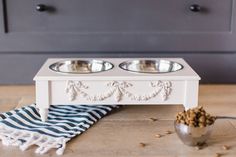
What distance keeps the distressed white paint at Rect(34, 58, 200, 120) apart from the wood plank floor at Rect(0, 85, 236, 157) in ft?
0.20

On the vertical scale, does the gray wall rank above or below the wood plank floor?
above

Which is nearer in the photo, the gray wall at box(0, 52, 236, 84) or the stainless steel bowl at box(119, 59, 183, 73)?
the stainless steel bowl at box(119, 59, 183, 73)

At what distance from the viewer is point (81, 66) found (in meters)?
1.04

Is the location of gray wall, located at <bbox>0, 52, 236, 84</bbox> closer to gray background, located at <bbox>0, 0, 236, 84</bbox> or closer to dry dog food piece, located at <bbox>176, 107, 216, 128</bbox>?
gray background, located at <bbox>0, 0, 236, 84</bbox>

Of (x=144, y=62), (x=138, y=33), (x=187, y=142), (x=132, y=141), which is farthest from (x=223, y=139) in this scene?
(x=138, y=33)

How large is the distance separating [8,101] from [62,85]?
25cm

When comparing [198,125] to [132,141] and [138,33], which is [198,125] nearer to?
[132,141]

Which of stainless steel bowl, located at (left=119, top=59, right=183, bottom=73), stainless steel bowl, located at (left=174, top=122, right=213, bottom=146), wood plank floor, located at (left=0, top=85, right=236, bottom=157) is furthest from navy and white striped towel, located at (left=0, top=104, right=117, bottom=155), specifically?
stainless steel bowl, located at (left=174, top=122, right=213, bottom=146)

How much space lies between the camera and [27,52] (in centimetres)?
119

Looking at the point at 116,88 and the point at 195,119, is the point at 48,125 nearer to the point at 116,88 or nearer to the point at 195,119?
the point at 116,88

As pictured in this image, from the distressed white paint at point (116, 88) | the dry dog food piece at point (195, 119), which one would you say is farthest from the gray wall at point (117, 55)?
the dry dog food piece at point (195, 119)

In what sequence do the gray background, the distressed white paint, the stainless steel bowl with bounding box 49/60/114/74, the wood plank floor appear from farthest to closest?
the gray background
the stainless steel bowl with bounding box 49/60/114/74
the distressed white paint
the wood plank floor

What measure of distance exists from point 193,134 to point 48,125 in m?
Answer: 0.33

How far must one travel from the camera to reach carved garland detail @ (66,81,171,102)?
0.90 m
